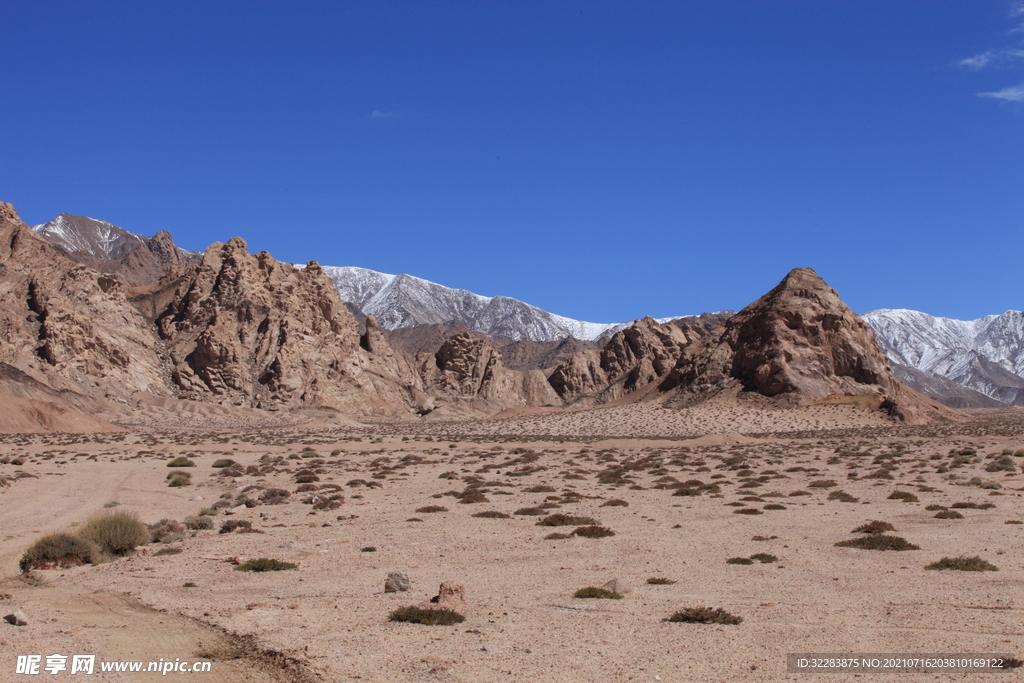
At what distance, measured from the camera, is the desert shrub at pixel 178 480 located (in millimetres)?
27875

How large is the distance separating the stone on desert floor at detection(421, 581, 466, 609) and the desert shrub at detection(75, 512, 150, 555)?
710cm

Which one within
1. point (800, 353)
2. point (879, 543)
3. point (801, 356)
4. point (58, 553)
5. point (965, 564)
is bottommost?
point (58, 553)

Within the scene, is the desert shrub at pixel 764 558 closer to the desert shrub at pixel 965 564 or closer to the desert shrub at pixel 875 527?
the desert shrub at pixel 965 564

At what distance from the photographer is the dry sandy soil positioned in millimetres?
8430

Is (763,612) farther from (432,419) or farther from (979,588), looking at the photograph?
(432,419)

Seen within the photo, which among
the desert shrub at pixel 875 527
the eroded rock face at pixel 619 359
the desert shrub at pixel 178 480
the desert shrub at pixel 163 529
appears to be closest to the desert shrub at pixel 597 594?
the desert shrub at pixel 875 527

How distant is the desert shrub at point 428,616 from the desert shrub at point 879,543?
8307 millimetres

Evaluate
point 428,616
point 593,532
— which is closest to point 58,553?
point 428,616

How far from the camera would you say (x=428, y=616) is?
9.76 meters

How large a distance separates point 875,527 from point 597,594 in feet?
25.7

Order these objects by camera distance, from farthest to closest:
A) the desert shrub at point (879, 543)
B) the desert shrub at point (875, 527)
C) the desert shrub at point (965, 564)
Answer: the desert shrub at point (875, 527), the desert shrub at point (879, 543), the desert shrub at point (965, 564)

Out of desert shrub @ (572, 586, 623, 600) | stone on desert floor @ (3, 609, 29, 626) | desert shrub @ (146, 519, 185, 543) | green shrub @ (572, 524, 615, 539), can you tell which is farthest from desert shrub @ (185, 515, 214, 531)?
desert shrub @ (572, 586, 623, 600)

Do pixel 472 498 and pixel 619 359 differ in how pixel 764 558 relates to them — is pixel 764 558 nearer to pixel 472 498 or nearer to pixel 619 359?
pixel 472 498

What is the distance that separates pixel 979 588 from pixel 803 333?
66.8m
